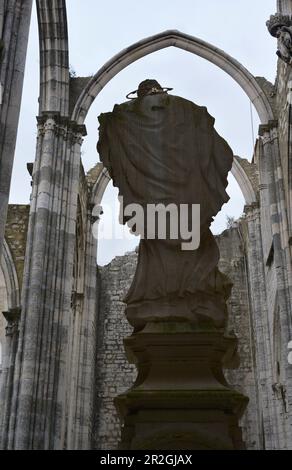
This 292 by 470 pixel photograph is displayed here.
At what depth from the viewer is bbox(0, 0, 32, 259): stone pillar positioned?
5645 millimetres

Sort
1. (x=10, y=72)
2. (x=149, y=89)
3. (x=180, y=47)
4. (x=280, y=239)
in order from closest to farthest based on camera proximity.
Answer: (x=149, y=89), (x=10, y=72), (x=280, y=239), (x=180, y=47)

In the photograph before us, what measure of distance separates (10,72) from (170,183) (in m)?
3.10

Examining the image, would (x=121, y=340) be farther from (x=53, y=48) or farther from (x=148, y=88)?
(x=148, y=88)

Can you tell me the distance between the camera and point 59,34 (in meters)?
11.8

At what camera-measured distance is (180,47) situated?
525 inches

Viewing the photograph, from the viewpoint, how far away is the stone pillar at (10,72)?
18.5ft

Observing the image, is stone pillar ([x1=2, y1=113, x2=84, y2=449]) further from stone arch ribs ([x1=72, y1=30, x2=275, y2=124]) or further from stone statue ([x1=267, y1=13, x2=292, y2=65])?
stone statue ([x1=267, y1=13, x2=292, y2=65])

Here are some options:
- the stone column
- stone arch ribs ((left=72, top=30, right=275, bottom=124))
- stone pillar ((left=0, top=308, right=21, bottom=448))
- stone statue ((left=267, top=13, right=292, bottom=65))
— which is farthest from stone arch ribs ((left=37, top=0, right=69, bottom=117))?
stone statue ((left=267, top=13, right=292, bottom=65))

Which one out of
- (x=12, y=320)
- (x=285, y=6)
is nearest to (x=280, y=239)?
(x=285, y=6)

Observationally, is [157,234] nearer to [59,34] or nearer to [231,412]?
Answer: [231,412]

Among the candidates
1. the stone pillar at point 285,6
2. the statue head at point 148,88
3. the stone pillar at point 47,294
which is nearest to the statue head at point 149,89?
A: the statue head at point 148,88

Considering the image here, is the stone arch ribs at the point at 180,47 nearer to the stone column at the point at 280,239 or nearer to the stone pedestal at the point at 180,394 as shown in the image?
the stone column at the point at 280,239
